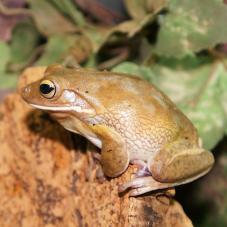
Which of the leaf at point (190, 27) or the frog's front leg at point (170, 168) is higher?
the leaf at point (190, 27)

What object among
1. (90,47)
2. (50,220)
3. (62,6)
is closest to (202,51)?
(90,47)

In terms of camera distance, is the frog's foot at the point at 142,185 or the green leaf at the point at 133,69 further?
the green leaf at the point at 133,69

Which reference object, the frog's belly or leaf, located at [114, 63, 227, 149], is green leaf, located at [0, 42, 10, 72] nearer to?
leaf, located at [114, 63, 227, 149]

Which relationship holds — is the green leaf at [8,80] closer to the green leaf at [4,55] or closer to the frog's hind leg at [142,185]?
the green leaf at [4,55]

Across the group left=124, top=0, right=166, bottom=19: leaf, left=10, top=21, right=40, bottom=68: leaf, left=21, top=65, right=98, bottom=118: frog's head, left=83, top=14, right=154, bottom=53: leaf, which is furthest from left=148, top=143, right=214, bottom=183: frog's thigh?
left=10, top=21, right=40, bottom=68: leaf

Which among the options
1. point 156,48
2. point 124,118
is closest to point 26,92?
point 124,118

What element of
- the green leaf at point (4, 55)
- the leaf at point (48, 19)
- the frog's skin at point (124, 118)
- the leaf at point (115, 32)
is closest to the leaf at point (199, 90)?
the leaf at point (115, 32)

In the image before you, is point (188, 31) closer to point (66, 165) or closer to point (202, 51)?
point (202, 51)

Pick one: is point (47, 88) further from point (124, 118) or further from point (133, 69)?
point (133, 69)
